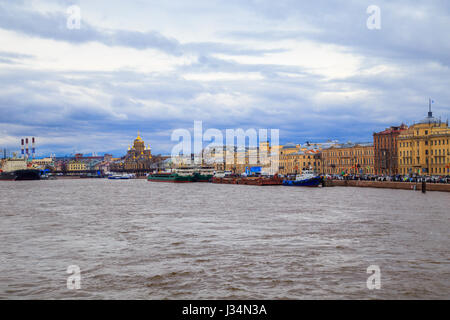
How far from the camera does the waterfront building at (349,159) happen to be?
10519 centimetres

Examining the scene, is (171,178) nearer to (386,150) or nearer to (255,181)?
(255,181)

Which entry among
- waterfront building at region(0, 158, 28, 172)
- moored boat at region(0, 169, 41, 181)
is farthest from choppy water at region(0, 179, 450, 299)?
waterfront building at region(0, 158, 28, 172)

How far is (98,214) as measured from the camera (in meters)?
32.5

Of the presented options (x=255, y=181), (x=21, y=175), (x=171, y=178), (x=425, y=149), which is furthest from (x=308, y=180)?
(x=21, y=175)

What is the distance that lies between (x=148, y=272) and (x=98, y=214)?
63.2 ft

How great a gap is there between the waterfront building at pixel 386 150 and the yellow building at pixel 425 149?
10743 mm

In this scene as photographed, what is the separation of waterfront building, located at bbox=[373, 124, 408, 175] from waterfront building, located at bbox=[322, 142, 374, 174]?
2.04 metres

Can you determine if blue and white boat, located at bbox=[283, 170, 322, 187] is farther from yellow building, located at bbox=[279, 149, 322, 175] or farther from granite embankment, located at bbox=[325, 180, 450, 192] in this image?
yellow building, located at bbox=[279, 149, 322, 175]

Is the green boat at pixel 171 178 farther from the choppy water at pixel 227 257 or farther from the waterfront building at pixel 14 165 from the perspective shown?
the choppy water at pixel 227 257

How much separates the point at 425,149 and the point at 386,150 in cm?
1988

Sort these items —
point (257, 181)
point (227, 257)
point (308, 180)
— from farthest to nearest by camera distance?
point (257, 181)
point (308, 180)
point (227, 257)

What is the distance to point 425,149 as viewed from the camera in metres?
79.3
